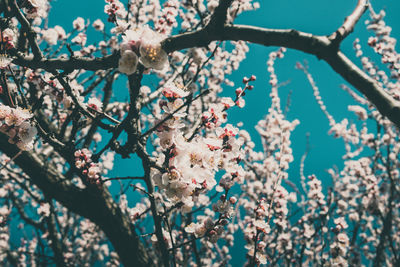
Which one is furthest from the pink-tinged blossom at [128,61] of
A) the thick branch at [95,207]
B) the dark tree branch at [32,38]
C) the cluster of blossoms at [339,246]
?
the cluster of blossoms at [339,246]

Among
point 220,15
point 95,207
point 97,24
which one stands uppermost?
point 97,24

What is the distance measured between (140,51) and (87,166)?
1106mm

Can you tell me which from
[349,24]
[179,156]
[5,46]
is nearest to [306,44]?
[349,24]

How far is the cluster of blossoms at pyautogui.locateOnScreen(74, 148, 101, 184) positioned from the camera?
1.85 metres

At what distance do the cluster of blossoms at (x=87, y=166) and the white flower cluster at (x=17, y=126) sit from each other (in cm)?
36

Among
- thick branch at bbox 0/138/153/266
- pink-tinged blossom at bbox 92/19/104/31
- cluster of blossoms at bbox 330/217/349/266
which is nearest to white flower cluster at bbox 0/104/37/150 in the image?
thick branch at bbox 0/138/153/266

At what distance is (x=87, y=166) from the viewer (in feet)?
6.24

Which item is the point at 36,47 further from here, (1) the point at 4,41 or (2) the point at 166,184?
(2) the point at 166,184

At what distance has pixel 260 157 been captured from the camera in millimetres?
6004

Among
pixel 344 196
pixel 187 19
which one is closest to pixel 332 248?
pixel 344 196

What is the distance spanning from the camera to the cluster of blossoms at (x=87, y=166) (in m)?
1.85

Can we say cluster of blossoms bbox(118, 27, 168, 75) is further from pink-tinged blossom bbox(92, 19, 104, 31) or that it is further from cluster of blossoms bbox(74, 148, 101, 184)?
pink-tinged blossom bbox(92, 19, 104, 31)

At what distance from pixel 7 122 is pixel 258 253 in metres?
2.18

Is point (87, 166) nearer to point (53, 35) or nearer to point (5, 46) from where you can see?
point (5, 46)
